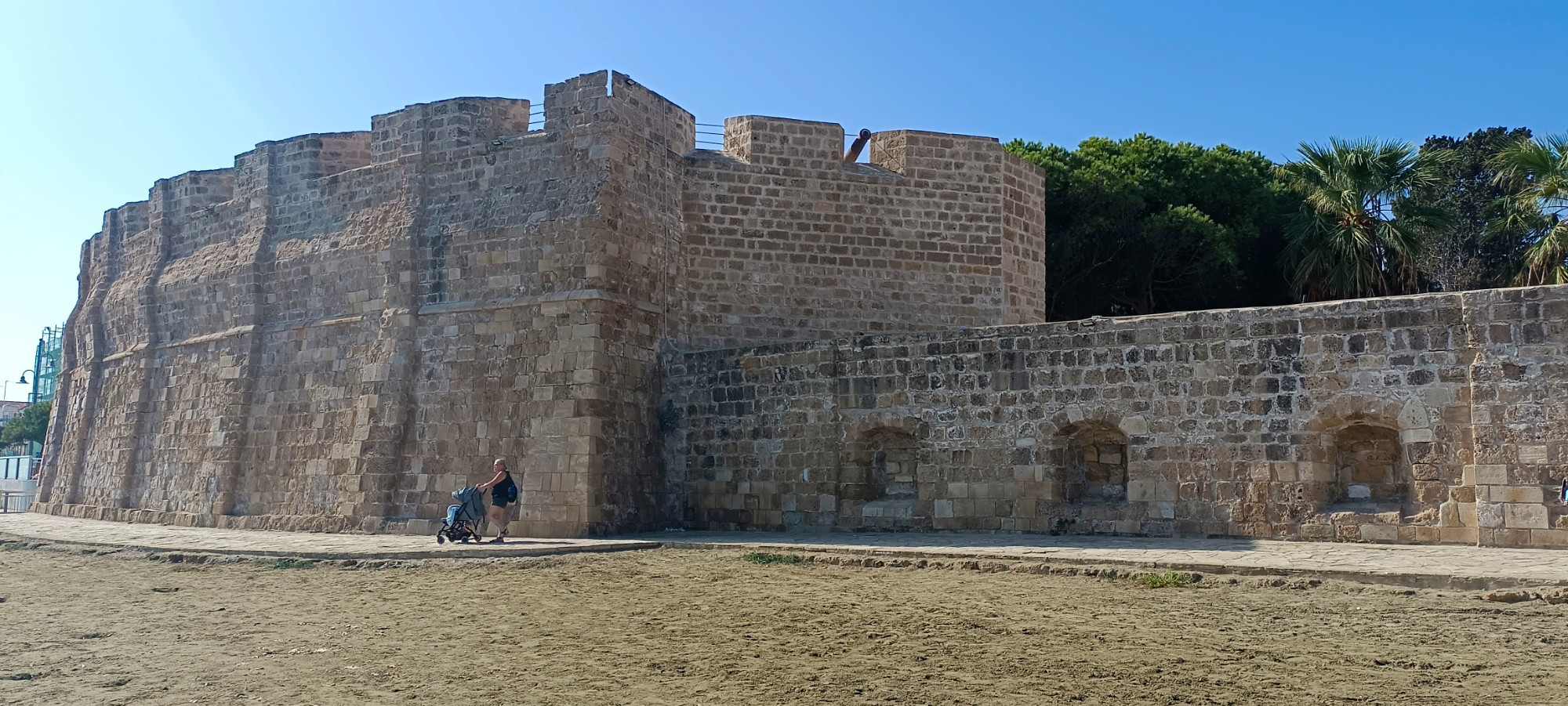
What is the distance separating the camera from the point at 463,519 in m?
12.2

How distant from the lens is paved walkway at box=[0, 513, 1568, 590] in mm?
7906

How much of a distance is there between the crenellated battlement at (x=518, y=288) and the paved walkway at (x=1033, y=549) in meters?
1.05

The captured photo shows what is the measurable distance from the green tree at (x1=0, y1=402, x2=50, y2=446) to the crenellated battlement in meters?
35.0

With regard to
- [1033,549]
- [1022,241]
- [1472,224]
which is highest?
[1472,224]

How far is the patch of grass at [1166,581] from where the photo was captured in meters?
8.23

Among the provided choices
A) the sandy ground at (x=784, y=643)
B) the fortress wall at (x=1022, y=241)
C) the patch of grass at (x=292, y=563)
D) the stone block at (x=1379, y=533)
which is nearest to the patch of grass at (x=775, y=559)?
the sandy ground at (x=784, y=643)

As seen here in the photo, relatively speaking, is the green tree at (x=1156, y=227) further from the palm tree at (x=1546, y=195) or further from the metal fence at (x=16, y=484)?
the metal fence at (x=16, y=484)

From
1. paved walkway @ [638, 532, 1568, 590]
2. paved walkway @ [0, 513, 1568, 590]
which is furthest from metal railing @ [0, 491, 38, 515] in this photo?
paved walkway @ [638, 532, 1568, 590]

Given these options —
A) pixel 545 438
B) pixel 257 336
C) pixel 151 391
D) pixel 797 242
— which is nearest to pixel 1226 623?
pixel 545 438

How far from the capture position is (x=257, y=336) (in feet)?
53.5

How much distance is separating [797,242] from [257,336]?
296 inches

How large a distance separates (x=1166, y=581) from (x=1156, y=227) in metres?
15.9

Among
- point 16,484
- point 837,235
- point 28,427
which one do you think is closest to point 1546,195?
point 837,235

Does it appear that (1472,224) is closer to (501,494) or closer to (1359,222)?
(1359,222)
